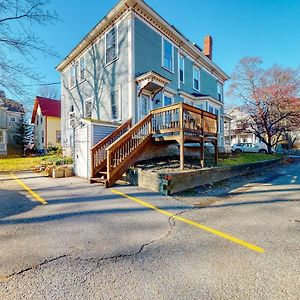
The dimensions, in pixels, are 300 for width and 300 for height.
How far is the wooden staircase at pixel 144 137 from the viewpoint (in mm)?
7805

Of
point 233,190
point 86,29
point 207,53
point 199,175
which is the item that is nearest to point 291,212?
point 233,190

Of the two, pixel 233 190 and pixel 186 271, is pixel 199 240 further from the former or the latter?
pixel 233 190

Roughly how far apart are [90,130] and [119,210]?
548cm

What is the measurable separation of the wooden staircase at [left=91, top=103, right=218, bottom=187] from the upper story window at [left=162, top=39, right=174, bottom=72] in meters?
5.22

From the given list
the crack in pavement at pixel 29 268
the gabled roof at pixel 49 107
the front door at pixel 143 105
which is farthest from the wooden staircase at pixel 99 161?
the gabled roof at pixel 49 107

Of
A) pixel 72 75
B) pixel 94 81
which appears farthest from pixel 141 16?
pixel 72 75

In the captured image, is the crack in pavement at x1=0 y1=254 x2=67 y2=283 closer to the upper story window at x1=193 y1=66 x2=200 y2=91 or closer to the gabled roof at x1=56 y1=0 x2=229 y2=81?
the gabled roof at x1=56 y1=0 x2=229 y2=81

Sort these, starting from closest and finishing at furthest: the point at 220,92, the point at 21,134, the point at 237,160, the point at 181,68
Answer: the point at 237,160, the point at 181,68, the point at 220,92, the point at 21,134

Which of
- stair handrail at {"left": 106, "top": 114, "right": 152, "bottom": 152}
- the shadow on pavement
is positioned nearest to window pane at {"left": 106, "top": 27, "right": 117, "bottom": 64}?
stair handrail at {"left": 106, "top": 114, "right": 152, "bottom": 152}

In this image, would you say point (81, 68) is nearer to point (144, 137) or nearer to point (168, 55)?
point (168, 55)

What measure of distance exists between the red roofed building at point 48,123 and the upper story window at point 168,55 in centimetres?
1982

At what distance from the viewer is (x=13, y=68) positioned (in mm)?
10781

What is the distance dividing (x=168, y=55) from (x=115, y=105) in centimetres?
515

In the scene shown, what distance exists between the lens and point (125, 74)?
1166cm
